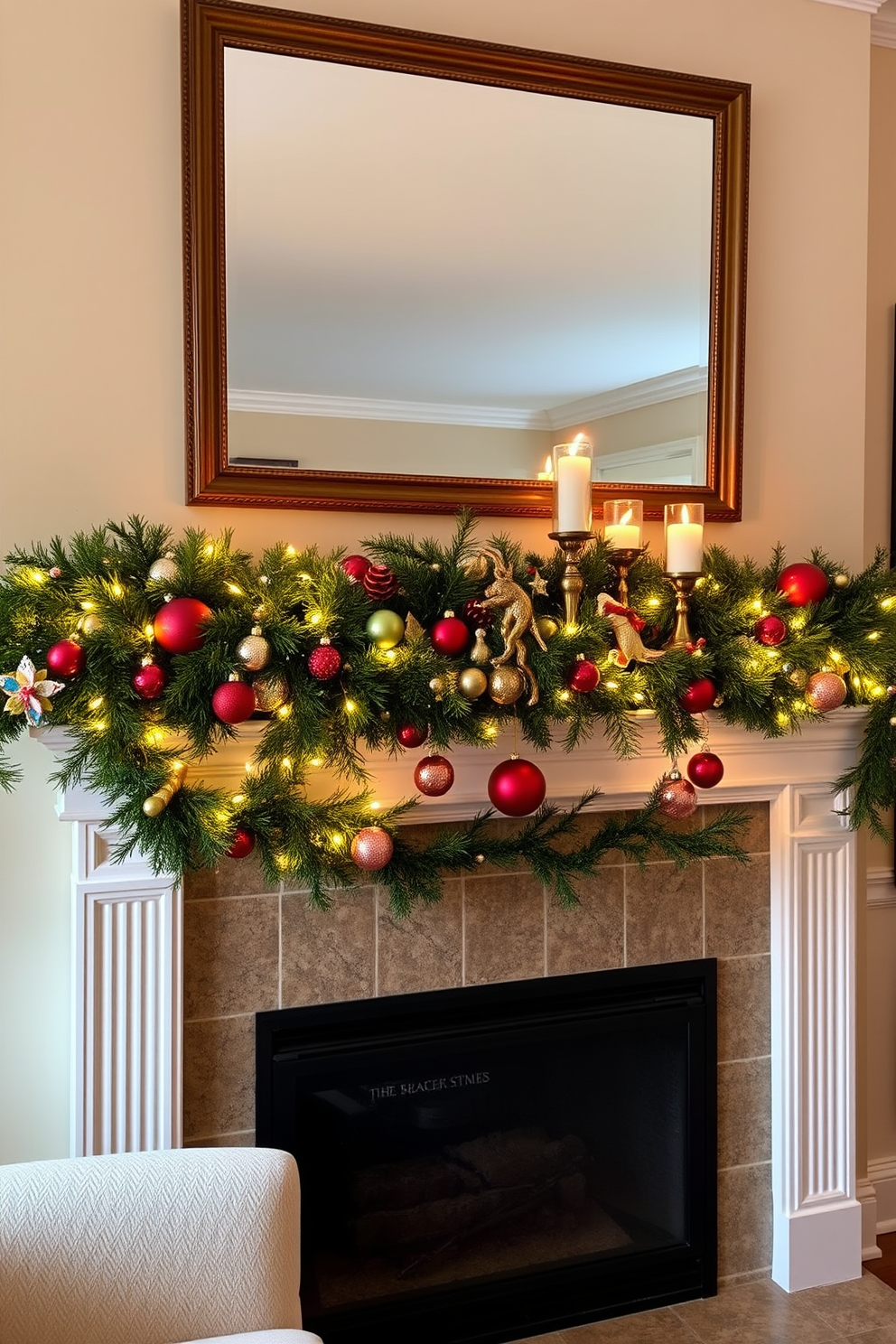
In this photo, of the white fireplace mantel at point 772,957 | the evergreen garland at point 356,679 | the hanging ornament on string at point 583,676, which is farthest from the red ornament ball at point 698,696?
the hanging ornament on string at point 583,676

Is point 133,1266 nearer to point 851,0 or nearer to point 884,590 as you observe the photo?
point 884,590

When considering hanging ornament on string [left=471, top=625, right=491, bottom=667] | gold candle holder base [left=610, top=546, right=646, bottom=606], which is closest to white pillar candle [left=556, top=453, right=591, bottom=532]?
gold candle holder base [left=610, top=546, right=646, bottom=606]

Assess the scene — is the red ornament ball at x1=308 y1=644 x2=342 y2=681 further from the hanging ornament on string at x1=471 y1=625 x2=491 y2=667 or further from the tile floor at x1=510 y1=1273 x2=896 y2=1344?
the tile floor at x1=510 y1=1273 x2=896 y2=1344

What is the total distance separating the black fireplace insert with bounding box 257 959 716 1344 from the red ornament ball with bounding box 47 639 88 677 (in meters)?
0.72

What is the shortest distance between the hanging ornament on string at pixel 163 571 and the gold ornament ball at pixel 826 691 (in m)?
1.12

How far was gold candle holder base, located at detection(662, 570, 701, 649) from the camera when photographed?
6.43 feet

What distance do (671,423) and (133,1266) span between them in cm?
169

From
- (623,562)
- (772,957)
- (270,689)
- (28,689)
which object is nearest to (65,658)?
(28,689)

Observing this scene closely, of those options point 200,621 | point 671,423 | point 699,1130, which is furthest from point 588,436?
point 699,1130

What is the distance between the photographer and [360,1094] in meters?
2.02

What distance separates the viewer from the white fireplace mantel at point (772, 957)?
1.81 meters

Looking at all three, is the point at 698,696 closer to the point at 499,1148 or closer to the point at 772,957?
Answer: the point at 772,957

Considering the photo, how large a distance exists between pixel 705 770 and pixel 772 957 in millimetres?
551

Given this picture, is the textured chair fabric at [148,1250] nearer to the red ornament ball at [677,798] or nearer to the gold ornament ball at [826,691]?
the red ornament ball at [677,798]
